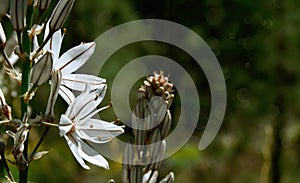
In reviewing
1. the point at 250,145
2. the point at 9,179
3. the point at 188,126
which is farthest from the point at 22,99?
the point at 250,145

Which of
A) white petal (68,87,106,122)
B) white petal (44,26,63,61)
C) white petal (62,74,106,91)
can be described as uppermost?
white petal (44,26,63,61)

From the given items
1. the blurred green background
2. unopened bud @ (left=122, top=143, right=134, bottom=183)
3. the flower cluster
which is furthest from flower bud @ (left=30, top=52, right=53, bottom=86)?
the blurred green background

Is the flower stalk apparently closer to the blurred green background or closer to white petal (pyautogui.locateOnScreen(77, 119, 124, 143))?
white petal (pyautogui.locateOnScreen(77, 119, 124, 143))

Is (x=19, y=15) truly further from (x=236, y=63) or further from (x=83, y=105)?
(x=236, y=63)

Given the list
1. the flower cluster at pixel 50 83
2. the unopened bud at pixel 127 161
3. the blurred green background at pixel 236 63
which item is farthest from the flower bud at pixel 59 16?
the blurred green background at pixel 236 63

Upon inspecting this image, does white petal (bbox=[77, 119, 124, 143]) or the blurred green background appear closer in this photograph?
white petal (bbox=[77, 119, 124, 143])

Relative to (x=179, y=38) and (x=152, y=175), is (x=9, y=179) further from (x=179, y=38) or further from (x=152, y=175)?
(x=179, y=38)

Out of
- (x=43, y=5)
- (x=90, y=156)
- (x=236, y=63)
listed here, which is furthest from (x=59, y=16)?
(x=236, y=63)

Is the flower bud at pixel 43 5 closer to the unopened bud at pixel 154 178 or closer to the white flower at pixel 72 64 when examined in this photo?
the white flower at pixel 72 64
